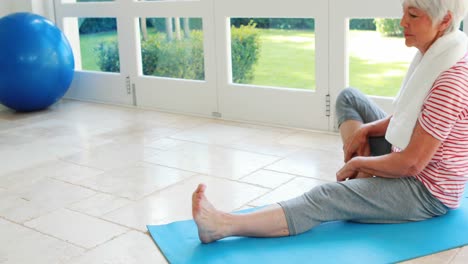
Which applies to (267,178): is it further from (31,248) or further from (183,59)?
(183,59)

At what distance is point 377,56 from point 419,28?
158 centimetres

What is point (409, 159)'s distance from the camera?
2.06m

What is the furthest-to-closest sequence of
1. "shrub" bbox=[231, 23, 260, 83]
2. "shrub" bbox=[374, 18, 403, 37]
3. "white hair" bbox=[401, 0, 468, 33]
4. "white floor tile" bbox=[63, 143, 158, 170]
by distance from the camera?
"shrub" bbox=[231, 23, 260, 83]
"shrub" bbox=[374, 18, 403, 37]
"white floor tile" bbox=[63, 143, 158, 170]
"white hair" bbox=[401, 0, 468, 33]

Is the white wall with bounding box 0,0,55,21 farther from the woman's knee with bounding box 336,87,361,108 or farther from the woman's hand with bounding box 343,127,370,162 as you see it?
the woman's hand with bounding box 343,127,370,162

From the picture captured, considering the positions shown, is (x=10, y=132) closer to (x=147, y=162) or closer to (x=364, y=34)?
(x=147, y=162)

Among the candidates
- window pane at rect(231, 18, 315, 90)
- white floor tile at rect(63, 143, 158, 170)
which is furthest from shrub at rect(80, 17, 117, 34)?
white floor tile at rect(63, 143, 158, 170)

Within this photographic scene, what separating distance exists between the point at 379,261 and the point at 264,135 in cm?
188

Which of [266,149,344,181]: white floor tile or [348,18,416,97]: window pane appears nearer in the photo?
[266,149,344,181]: white floor tile

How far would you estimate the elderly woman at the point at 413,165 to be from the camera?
79.4 inches

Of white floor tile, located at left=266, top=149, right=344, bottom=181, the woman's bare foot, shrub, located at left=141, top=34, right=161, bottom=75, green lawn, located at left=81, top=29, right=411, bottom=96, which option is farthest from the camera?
shrub, located at left=141, top=34, right=161, bottom=75

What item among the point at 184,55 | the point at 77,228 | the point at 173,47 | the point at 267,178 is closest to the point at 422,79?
the point at 267,178

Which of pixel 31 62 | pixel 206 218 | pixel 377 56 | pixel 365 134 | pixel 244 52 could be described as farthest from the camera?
pixel 31 62

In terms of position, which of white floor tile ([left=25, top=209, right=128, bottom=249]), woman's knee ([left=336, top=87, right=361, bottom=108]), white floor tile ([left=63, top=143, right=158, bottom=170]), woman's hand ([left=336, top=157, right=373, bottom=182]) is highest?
woman's knee ([left=336, top=87, right=361, bottom=108])

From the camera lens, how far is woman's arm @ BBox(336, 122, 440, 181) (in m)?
2.03
